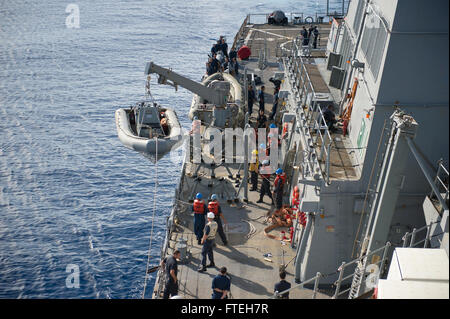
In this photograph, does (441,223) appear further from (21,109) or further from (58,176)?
(21,109)

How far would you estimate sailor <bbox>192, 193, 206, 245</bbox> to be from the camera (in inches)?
607

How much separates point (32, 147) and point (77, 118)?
18.7 feet

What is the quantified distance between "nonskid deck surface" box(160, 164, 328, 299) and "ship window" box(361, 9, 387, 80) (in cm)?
599

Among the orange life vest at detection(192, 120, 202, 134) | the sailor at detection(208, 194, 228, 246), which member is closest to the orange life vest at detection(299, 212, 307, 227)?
the sailor at detection(208, 194, 228, 246)

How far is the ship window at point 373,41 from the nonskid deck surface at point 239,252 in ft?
19.6

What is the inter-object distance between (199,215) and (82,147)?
22270mm

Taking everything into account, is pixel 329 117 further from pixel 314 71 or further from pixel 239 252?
pixel 314 71

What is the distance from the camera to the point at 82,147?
3584 centimetres

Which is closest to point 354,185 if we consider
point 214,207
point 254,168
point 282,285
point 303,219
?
point 303,219

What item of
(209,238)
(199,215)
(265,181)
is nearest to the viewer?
(209,238)

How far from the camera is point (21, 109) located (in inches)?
1687

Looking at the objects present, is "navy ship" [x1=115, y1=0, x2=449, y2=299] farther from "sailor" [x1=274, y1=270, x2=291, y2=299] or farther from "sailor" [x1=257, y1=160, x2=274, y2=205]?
"sailor" [x1=257, y1=160, x2=274, y2=205]

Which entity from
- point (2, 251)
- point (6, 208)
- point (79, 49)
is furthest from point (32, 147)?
point (79, 49)
